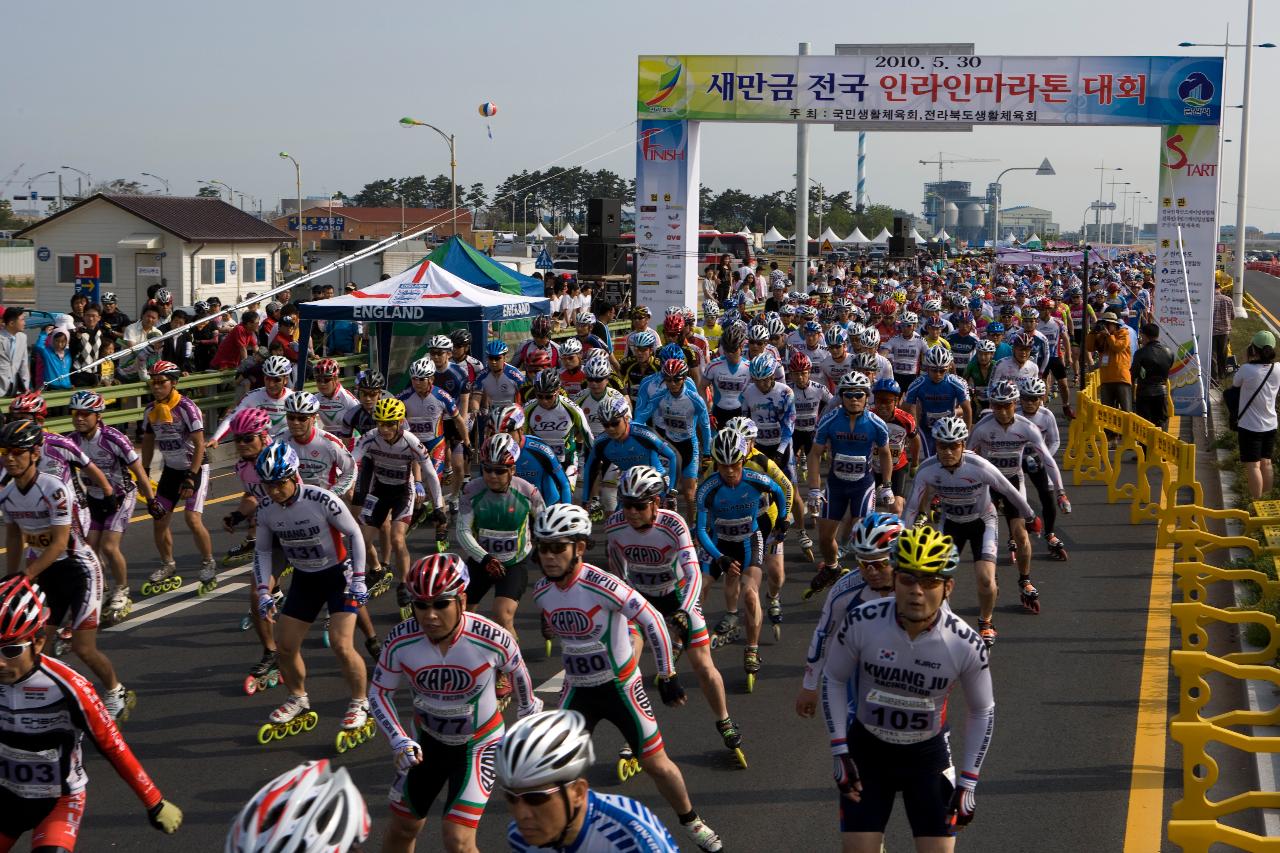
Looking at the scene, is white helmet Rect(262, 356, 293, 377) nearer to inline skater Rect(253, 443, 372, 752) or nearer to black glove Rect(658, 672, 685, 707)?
inline skater Rect(253, 443, 372, 752)

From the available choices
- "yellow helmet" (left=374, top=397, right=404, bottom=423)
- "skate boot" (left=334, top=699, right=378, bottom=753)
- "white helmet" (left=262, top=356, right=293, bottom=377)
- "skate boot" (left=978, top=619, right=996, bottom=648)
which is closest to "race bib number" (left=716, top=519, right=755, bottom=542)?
"skate boot" (left=978, top=619, right=996, bottom=648)

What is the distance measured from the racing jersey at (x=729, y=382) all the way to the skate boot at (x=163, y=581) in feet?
22.3

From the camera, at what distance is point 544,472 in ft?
37.2

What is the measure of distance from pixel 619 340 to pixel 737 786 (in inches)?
989

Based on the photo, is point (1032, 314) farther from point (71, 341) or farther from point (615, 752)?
point (615, 752)

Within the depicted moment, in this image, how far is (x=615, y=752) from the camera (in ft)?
29.5

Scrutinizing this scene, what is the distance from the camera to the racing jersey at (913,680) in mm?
5988

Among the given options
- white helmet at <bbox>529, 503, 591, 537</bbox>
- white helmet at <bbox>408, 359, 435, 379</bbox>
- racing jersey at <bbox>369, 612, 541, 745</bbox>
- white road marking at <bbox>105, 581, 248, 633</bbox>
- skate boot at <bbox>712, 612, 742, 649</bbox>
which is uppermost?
white helmet at <bbox>408, 359, 435, 379</bbox>

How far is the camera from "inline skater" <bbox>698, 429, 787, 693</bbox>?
34.0 feet

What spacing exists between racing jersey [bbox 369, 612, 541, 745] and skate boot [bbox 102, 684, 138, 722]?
3.51m

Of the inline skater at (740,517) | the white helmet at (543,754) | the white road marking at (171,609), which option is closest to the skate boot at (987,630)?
the inline skater at (740,517)

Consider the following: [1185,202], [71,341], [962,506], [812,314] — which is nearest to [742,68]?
[812,314]

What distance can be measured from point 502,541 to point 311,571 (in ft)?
5.08

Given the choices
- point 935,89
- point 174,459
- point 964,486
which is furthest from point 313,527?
point 935,89
